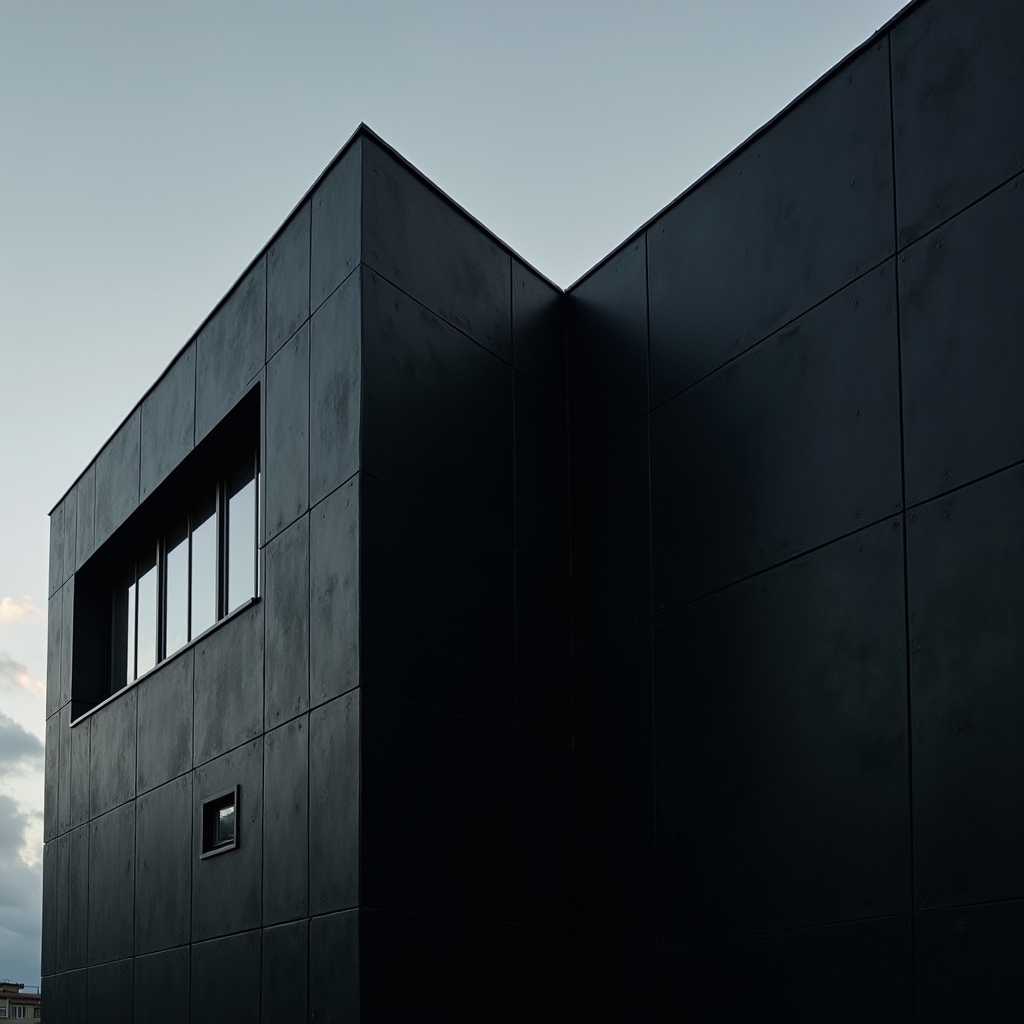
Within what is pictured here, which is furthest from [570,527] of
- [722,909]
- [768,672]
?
[722,909]

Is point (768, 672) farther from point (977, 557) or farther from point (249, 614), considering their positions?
point (249, 614)

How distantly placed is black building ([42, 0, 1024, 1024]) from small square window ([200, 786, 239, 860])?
58 mm

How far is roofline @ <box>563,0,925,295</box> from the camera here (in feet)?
29.2

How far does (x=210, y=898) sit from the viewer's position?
1063 centimetres

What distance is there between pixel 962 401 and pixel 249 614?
6.12m

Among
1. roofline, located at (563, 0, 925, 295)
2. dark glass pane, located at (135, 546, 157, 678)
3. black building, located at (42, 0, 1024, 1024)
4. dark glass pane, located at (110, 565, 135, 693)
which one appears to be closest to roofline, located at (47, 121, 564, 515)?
black building, located at (42, 0, 1024, 1024)

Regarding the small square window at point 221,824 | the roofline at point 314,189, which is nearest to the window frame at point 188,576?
the roofline at point 314,189

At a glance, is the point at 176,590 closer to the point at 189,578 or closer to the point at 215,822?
the point at 189,578

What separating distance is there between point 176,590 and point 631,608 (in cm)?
567

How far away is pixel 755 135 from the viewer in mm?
9945

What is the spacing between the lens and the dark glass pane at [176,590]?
13414 mm

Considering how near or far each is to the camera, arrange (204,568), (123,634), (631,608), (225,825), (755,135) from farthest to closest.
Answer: (123,634) → (204,568) → (225,825) → (631,608) → (755,135)

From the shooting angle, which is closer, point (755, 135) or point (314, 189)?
point (755, 135)

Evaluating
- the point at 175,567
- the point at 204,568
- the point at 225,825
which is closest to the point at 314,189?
the point at 204,568
